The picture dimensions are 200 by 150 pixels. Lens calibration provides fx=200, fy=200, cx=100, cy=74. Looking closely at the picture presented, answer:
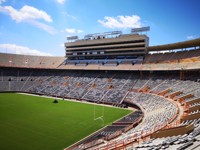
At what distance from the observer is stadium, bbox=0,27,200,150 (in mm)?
23891

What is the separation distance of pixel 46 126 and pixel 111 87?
28875 mm

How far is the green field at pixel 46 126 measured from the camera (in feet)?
76.0

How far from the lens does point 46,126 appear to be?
1158 inches

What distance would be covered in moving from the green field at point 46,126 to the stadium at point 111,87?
16cm

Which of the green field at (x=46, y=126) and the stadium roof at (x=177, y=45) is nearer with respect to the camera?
the green field at (x=46, y=126)

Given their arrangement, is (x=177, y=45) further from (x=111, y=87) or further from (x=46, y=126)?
(x=46, y=126)

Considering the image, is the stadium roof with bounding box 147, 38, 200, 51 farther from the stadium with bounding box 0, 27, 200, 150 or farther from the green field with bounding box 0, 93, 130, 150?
the green field with bounding box 0, 93, 130, 150

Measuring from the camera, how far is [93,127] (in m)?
29.9

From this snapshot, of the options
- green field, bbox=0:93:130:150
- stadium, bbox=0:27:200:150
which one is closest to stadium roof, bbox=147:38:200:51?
stadium, bbox=0:27:200:150

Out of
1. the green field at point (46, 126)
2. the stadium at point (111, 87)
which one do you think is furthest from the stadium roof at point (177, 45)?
the green field at point (46, 126)

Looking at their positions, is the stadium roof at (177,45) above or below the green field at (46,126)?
above

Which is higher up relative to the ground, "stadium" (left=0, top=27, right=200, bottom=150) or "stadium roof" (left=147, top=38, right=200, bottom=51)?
"stadium roof" (left=147, top=38, right=200, bottom=51)

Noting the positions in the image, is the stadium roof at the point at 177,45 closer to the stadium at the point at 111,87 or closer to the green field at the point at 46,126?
the stadium at the point at 111,87

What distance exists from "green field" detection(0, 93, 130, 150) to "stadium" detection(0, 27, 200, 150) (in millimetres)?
163
